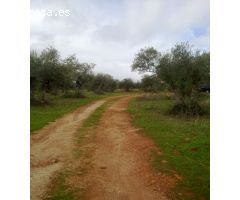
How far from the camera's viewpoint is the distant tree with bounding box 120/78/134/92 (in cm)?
7775

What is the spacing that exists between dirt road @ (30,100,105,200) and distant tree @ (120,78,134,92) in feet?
214

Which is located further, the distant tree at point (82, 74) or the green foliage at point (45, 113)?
the distant tree at point (82, 74)

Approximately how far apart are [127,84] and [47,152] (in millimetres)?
70072

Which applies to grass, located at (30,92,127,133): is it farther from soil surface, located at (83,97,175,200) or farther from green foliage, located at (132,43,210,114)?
green foliage, located at (132,43,210,114)

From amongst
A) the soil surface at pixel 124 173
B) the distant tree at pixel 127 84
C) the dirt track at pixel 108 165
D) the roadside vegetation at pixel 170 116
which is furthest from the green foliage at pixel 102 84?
the soil surface at pixel 124 173

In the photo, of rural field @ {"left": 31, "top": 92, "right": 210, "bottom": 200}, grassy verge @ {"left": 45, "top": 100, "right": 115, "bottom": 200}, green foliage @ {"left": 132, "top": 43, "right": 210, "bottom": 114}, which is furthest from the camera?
green foliage @ {"left": 132, "top": 43, "right": 210, "bottom": 114}

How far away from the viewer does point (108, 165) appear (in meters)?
7.09

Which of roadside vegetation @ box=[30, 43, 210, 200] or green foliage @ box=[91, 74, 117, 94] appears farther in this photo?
green foliage @ box=[91, 74, 117, 94]

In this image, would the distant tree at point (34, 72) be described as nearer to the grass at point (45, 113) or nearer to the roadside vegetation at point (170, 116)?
the roadside vegetation at point (170, 116)

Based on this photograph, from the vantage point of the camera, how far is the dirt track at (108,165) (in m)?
5.43

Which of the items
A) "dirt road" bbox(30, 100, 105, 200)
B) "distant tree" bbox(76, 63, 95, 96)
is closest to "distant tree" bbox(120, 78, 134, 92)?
"distant tree" bbox(76, 63, 95, 96)

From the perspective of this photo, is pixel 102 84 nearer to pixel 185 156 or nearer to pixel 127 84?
pixel 127 84

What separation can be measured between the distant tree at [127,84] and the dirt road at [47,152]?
214 ft
